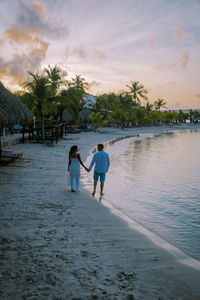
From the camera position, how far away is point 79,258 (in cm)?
363

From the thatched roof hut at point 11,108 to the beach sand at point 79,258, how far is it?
24.2 feet

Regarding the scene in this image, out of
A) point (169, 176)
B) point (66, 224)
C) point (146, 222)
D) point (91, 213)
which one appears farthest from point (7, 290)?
point (169, 176)

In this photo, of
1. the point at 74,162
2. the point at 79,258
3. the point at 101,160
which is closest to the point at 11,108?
the point at 74,162

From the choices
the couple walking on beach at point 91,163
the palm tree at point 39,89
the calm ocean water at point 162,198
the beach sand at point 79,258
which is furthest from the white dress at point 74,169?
the palm tree at point 39,89

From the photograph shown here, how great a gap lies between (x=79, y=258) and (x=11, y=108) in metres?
10.8

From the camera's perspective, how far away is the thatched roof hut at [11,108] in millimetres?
12220

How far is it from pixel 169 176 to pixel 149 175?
3.16 feet

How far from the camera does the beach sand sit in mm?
2947

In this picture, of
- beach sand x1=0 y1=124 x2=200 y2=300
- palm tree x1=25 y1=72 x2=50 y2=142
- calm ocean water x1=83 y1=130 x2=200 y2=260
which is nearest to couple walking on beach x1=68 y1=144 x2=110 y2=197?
→ beach sand x1=0 y1=124 x2=200 y2=300

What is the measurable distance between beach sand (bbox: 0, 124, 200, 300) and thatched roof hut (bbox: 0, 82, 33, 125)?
739cm

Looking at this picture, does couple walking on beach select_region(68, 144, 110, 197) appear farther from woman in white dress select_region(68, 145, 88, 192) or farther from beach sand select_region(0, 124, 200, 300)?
beach sand select_region(0, 124, 200, 300)

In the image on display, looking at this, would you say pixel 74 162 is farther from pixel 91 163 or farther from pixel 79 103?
pixel 79 103

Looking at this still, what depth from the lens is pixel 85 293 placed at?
2885 millimetres

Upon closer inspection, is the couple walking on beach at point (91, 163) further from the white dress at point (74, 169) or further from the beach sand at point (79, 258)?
the beach sand at point (79, 258)
